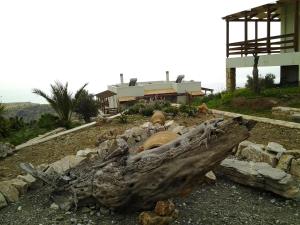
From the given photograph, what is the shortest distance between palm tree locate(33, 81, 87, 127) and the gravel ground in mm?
8168

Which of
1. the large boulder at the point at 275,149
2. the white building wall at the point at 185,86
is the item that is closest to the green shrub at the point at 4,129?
the large boulder at the point at 275,149

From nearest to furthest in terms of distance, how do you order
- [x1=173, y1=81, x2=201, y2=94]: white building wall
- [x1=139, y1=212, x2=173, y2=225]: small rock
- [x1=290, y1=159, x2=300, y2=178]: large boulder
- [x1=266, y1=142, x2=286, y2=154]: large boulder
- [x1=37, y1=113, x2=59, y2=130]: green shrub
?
1. [x1=139, y1=212, x2=173, y2=225]: small rock
2. [x1=290, y1=159, x2=300, y2=178]: large boulder
3. [x1=266, y1=142, x2=286, y2=154]: large boulder
4. [x1=37, y1=113, x2=59, y2=130]: green shrub
5. [x1=173, y1=81, x2=201, y2=94]: white building wall

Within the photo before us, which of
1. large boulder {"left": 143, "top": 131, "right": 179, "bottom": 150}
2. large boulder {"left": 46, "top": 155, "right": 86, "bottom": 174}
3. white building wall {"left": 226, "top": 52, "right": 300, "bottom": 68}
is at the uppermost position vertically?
white building wall {"left": 226, "top": 52, "right": 300, "bottom": 68}

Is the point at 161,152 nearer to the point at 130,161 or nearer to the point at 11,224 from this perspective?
the point at 130,161

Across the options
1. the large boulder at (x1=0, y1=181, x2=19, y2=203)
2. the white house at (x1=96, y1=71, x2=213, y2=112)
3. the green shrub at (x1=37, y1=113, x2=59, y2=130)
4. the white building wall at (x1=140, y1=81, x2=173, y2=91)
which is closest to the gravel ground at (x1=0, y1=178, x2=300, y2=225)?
the large boulder at (x1=0, y1=181, x2=19, y2=203)

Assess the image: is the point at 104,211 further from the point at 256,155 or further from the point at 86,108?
the point at 86,108

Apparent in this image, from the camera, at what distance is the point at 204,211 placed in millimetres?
4969

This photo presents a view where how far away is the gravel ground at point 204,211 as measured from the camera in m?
4.76

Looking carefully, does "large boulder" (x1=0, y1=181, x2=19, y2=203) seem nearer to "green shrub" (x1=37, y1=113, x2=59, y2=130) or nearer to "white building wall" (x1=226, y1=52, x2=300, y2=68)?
"green shrub" (x1=37, y1=113, x2=59, y2=130)

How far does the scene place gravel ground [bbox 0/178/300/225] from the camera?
476cm

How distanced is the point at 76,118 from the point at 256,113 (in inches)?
365

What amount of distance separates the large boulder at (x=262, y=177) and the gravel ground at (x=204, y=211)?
135 mm

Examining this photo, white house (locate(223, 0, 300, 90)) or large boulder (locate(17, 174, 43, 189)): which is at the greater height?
white house (locate(223, 0, 300, 90))

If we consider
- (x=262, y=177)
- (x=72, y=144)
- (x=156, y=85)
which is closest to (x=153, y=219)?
(x=262, y=177)
